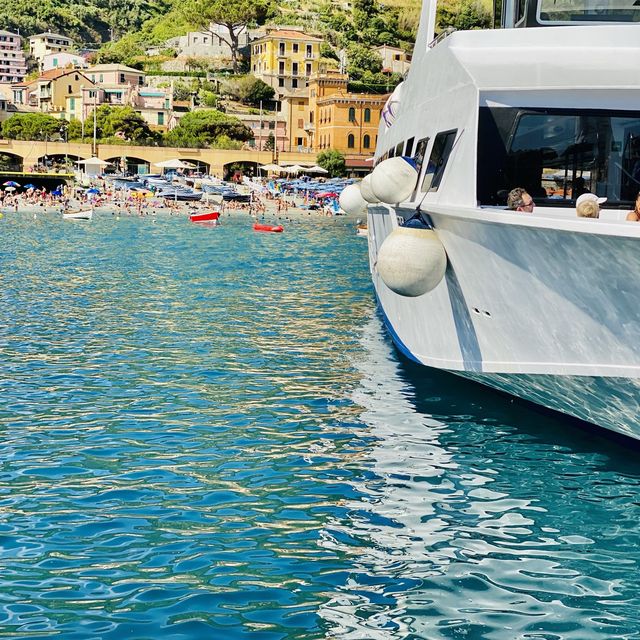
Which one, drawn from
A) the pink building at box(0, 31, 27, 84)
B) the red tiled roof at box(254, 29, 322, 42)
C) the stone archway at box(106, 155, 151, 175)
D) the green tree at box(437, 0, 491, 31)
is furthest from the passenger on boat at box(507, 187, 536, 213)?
the pink building at box(0, 31, 27, 84)

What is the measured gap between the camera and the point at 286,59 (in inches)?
5723

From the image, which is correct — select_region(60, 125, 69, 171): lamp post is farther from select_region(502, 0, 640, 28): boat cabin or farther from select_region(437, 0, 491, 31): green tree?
select_region(502, 0, 640, 28): boat cabin

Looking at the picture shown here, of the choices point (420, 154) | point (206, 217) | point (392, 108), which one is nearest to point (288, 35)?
point (206, 217)

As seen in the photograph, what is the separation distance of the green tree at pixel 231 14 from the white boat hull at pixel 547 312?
478 feet

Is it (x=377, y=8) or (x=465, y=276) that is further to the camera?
(x=377, y=8)

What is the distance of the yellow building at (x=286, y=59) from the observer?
473ft

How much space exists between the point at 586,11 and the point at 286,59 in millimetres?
137767

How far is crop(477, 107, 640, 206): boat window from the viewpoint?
11562 mm

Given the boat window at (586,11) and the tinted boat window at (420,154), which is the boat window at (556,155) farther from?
the tinted boat window at (420,154)

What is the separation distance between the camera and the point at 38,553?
27.7ft

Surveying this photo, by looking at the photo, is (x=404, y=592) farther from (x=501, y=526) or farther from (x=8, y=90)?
(x=8, y=90)

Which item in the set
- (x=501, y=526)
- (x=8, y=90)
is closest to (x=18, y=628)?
(x=501, y=526)

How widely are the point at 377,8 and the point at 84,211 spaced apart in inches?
3800

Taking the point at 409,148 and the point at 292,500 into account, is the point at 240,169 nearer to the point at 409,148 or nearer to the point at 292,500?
the point at 409,148
